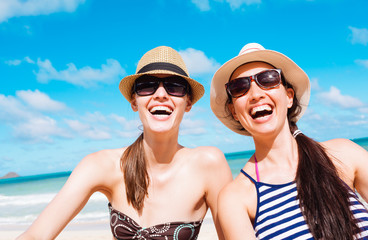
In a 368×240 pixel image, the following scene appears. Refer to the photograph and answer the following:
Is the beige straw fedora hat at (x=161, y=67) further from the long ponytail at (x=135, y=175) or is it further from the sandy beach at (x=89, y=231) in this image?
the sandy beach at (x=89, y=231)

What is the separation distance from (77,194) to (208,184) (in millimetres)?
1372

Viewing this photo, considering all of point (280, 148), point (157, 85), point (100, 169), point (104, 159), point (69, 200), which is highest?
point (157, 85)

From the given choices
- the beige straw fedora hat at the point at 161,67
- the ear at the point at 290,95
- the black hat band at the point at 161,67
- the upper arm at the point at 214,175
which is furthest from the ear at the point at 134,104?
the ear at the point at 290,95

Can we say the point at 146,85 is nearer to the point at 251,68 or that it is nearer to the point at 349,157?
the point at 251,68

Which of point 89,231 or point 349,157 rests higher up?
point 89,231

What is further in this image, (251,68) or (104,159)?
(104,159)

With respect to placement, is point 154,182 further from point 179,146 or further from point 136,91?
point 136,91

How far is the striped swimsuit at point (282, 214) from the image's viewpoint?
2.18 metres

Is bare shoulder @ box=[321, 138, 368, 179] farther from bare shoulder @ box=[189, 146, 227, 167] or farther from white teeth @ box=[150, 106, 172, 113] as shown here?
white teeth @ box=[150, 106, 172, 113]

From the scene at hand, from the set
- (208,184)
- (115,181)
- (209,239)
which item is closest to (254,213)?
(208,184)

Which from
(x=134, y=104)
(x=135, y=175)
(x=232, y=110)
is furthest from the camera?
(x=134, y=104)

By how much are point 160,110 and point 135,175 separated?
0.76 metres

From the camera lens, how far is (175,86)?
3.04 m

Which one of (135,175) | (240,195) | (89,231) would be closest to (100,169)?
(135,175)
